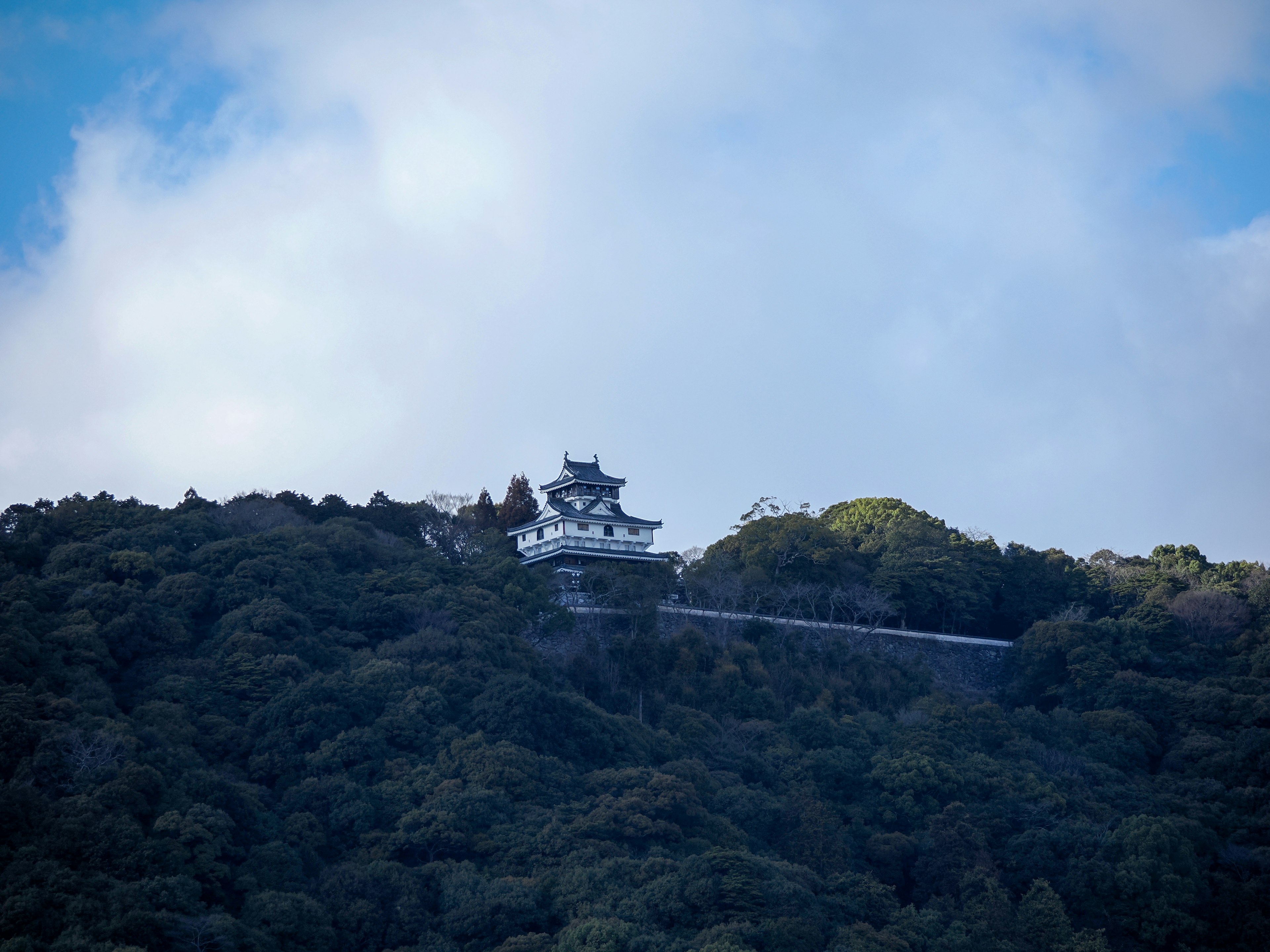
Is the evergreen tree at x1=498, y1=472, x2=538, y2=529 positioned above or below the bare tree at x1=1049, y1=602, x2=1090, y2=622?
above

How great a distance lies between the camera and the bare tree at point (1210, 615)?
39.5 meters

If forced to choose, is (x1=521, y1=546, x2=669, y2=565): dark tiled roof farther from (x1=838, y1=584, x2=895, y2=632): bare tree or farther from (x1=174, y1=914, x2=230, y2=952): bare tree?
(x1=174, y1=914, x2=230, y2=952): bare tree

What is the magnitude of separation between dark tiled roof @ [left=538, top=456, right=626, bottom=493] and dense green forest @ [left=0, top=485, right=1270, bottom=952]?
5.66 metres

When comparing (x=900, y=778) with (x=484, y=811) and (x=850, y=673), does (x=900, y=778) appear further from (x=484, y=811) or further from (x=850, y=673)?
(x=484, y=811)

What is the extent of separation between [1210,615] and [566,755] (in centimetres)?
2297

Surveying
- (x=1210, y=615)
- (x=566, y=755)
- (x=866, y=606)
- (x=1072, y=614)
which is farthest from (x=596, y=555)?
(x=1210, y=615)

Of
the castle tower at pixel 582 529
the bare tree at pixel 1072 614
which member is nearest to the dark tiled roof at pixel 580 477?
the castle tower at pixel 582 529

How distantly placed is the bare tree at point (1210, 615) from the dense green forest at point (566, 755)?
0.33 ft

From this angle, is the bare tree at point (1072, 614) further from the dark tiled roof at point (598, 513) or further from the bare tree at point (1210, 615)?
the dark tiled roof at point (598, 513)

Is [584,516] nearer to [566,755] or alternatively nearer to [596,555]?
[596,555]

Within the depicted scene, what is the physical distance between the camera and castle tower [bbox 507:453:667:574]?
4156cm

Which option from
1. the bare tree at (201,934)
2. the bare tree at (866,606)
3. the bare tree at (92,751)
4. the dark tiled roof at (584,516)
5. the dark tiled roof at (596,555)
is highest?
the dark tiled roof at (584,516)

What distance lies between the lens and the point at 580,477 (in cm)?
4494

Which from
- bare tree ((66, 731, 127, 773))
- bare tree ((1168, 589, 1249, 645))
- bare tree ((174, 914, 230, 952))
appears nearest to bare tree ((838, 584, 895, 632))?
bare tree ((1168, 589, 1249, 645))
